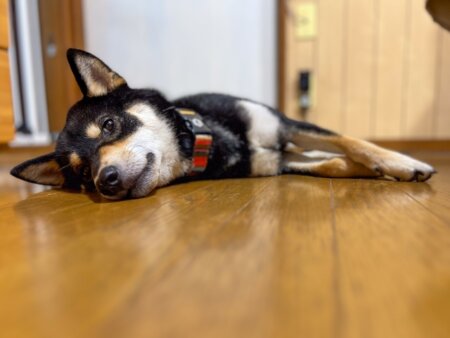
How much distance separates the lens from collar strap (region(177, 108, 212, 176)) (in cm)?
157

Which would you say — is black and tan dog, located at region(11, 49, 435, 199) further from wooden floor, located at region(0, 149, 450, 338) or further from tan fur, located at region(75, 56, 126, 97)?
wooden floor, located at region(0, 149, 450, 338)

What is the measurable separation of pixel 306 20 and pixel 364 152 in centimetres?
233

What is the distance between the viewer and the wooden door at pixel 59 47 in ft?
10.6

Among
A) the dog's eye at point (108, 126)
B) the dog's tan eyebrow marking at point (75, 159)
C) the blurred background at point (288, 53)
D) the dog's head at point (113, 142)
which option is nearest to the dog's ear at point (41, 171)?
the dog's head at point (113, 142)

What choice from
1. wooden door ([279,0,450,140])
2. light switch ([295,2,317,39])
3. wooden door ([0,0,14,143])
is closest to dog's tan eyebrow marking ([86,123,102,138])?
wooden door ([0,0,14,143])

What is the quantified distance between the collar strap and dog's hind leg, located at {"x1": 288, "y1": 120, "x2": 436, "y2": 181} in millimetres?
399

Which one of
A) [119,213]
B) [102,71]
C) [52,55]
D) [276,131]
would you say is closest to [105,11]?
[52,55]

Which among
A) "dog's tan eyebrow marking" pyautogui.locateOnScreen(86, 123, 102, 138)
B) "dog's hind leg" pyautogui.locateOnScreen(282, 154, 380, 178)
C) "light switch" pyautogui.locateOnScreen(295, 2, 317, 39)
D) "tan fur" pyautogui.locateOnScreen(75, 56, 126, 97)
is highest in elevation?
Answer: "light switch" pyautogui.locateOnScreen(295, 2, 317, 39)

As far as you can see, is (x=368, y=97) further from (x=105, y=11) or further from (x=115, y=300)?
(x=115, y=300)

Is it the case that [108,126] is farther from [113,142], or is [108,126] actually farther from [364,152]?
[364,152]

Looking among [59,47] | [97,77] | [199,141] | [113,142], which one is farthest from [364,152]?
[59,47]

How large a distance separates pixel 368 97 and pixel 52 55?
3.01 meters

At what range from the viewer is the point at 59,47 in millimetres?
3477

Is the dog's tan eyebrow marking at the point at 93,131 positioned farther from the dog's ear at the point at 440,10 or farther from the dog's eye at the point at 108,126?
the dog's ear at the point at 440,10
